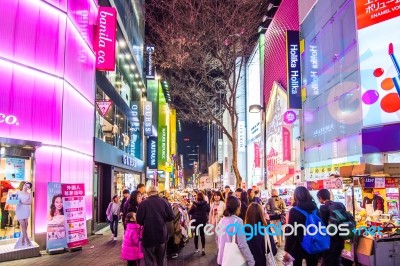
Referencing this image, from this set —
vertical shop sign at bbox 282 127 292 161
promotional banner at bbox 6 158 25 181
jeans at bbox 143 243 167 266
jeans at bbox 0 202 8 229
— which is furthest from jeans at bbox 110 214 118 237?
vertical shop sign at bbox 282 127 292 161

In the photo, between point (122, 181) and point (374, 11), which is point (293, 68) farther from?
point (122, 181)

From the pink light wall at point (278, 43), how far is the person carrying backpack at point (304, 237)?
2133 cm

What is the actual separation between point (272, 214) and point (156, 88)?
41324 mm

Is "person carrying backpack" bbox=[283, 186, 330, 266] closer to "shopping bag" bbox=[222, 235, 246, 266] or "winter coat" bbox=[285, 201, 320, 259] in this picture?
"winter coat" bbox=[285, 201, 320, 259]

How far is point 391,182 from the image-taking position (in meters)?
10.8

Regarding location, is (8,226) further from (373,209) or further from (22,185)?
(373,209)

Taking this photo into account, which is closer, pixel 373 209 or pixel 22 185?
pixel 373 209

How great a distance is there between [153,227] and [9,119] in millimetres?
6534

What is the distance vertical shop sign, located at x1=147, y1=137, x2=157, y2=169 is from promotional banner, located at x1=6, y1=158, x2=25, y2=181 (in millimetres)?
33059

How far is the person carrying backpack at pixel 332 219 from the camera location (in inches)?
284

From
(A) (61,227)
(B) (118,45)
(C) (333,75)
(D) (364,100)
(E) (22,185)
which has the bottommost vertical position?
(A) (61,227)

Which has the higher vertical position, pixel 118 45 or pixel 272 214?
pixel 118 45

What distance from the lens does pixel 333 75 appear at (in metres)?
19.3

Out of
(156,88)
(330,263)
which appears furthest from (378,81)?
(156,88)
